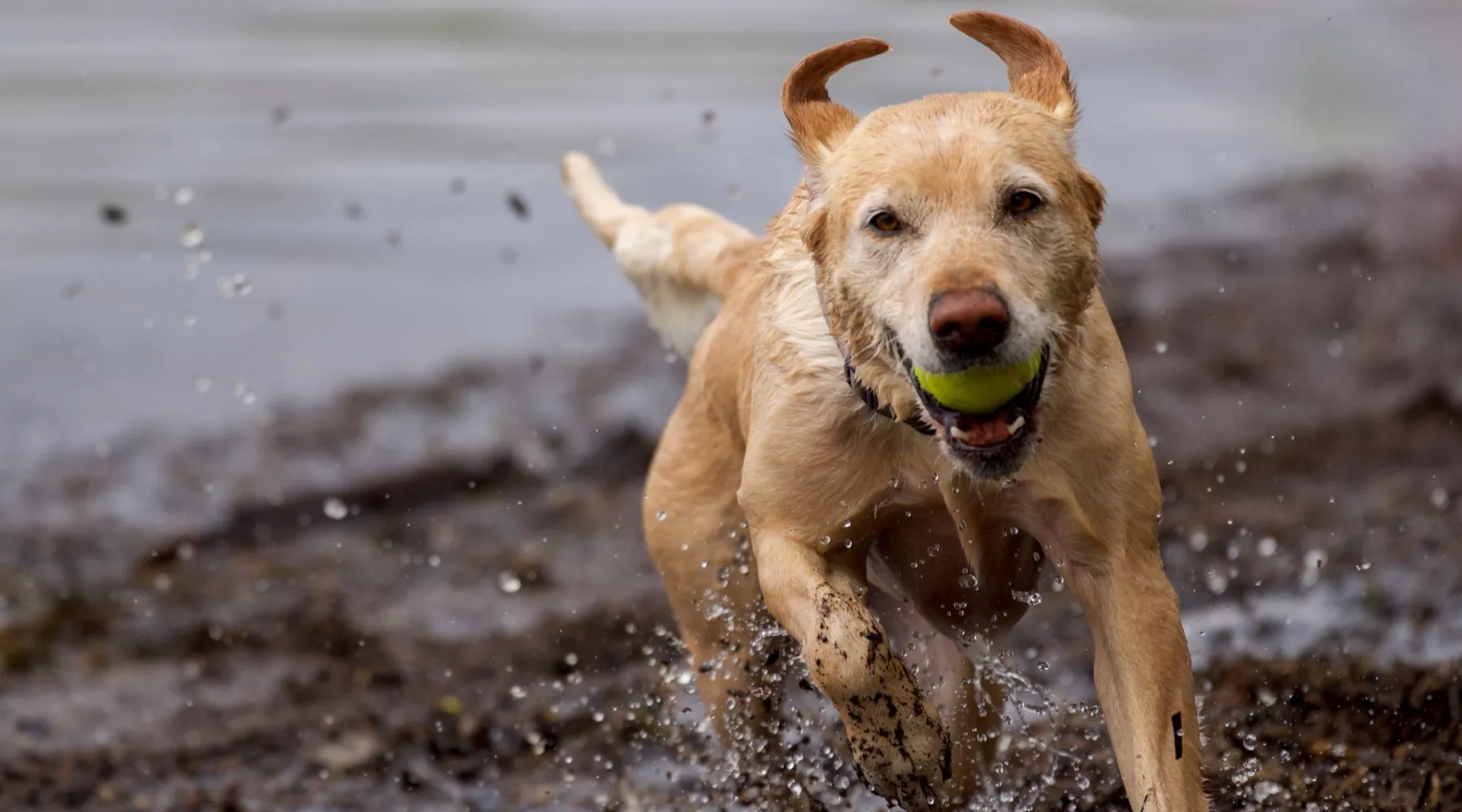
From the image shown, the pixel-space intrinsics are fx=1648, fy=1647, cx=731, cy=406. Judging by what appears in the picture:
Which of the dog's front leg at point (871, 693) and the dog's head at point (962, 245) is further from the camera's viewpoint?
the dog's front leg at point (871, 693)


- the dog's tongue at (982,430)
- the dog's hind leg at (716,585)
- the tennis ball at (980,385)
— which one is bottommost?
the dog's hind leg at (716,585)

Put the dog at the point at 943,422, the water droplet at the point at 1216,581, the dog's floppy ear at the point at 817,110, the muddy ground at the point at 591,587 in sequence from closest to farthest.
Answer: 1. the dog at the point at 943,422
2. the dog's floppy ear at the point at 817,110
3. the muddy ground at the point at 591,587
4. the water droplet at the point at 1216,581

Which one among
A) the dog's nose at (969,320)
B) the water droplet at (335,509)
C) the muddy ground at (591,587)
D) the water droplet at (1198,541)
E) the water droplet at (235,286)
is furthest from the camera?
the water droplet at (235,286)

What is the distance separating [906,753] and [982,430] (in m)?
0.80

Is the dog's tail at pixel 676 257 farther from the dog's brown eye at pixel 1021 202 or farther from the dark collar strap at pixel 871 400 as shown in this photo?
the dog's brown eye at pixel 1021 202

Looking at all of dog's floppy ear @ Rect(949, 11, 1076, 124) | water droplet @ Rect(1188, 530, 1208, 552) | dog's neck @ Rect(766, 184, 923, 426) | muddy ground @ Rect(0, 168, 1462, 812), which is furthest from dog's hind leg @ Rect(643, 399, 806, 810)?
water droplet @ Rect(1188, 530, 1208, 552)

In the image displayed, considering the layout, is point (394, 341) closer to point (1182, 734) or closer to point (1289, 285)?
point (1289, 285)

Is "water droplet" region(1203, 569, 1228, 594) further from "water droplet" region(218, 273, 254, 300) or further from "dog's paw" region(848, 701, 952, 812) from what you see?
"water droplet" region(218, 273, 254, 300)

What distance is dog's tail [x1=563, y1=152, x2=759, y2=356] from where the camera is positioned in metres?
5.34

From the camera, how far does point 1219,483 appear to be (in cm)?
828

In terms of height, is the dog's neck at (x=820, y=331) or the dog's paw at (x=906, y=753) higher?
the dog's neck at (x=820, y=331)

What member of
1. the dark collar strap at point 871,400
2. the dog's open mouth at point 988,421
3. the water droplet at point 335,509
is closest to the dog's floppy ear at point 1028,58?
the dog's open mouth at point 988,421

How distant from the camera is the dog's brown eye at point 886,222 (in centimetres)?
343

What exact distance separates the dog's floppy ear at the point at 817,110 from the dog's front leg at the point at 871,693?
100 cm
